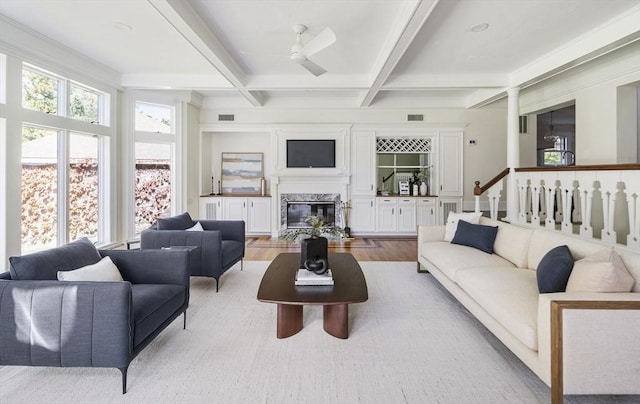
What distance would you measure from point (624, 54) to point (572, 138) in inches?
248

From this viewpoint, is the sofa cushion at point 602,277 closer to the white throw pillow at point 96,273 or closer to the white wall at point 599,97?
the white throw pillow at point 96,273

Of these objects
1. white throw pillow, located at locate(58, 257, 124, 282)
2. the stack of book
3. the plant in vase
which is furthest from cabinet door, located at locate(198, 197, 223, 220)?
the stack of book

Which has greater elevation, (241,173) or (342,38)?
(342,38)

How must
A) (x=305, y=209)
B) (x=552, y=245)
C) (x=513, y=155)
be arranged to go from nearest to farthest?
(x=552, y=245), (x=513, y=155), (x=305, y=209)

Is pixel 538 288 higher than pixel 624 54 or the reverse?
the reverse

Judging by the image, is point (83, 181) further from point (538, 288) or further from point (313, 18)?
point (538, 288)

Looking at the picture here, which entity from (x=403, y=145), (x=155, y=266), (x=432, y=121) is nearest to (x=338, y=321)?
(x=155, y=266)

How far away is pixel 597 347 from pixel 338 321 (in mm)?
1546

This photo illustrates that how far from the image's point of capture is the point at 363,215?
6867 mm

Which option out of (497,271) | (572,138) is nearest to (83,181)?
(497,271)

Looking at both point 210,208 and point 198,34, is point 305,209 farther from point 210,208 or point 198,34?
point 198,34

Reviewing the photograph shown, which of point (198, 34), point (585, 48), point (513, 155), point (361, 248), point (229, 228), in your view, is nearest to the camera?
point (198, 34)

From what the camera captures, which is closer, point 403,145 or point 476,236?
point 476,236

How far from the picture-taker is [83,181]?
4.70 metres
